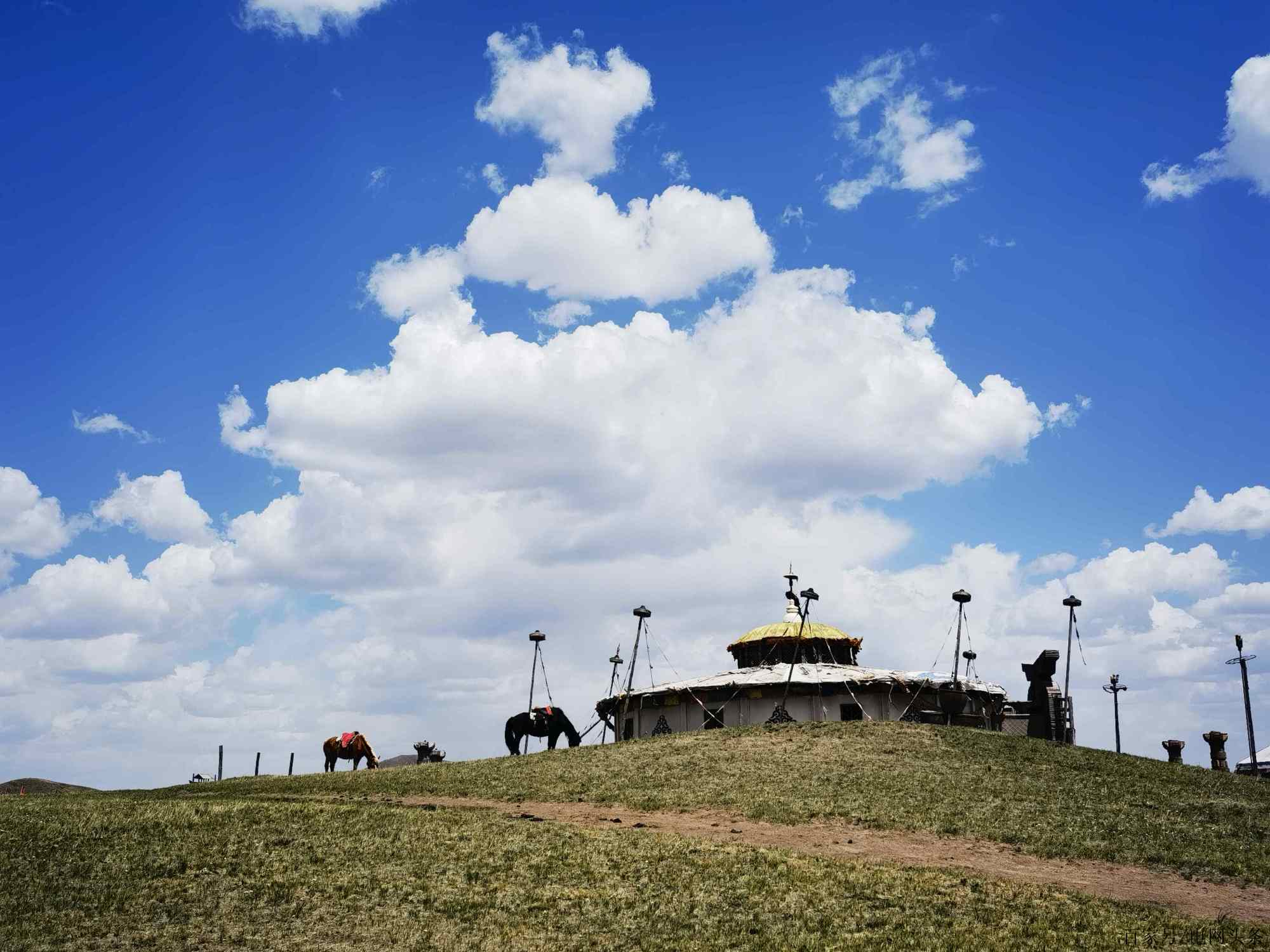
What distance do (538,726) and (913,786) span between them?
29400 mm

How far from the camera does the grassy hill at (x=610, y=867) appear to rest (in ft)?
71.7

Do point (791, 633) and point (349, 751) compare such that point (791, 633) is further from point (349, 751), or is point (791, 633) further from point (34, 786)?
point (34, 786)

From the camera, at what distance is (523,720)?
63062 millimetres

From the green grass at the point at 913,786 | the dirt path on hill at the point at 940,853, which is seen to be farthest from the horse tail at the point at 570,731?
the dirt path on hill at the point at 940,853

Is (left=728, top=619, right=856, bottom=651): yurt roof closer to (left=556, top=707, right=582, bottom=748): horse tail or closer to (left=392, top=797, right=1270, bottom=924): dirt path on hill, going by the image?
(left=556, top=707, right=582, bottom=748): horse tail

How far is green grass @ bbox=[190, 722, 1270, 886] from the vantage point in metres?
31.2

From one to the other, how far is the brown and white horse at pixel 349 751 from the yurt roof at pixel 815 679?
15972 millimetres

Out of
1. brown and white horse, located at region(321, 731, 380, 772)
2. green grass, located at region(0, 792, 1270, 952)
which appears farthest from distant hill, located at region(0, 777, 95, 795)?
green grass, located at region(0, 792, 1270, 952)

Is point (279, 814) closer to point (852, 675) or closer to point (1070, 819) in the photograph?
point (1070, 819)

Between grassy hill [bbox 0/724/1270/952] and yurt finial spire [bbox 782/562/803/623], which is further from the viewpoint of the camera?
yurt finial spire [bbox 782/562/803/623]

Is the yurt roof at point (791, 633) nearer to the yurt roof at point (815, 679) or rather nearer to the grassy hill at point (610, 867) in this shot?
the yurt roof at point (815, 679)

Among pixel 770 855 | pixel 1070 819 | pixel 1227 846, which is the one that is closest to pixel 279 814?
pixel 770 855

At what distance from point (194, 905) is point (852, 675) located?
41.1 m

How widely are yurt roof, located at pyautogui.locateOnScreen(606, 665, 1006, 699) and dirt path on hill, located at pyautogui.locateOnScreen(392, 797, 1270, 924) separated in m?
24.3
